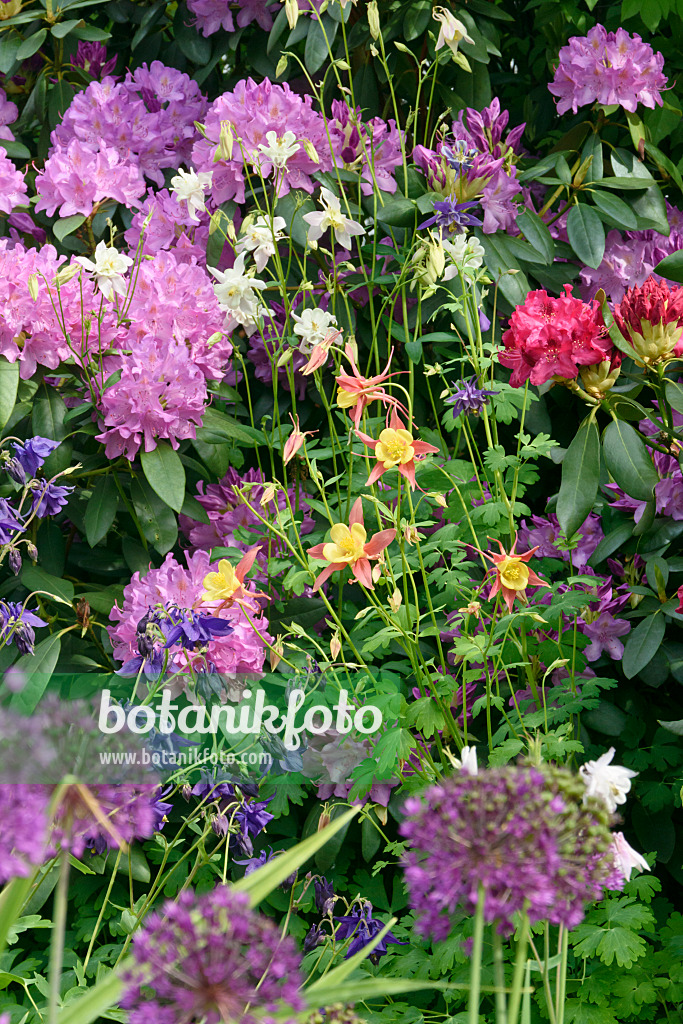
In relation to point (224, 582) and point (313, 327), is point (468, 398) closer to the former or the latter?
point (313, 327)

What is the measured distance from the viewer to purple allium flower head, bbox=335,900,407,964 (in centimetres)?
108

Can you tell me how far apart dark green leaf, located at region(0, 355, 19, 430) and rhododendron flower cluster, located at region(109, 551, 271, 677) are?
310 millimetres

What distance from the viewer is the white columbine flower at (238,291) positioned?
4.56ft

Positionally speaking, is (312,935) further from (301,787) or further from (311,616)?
(311,616)

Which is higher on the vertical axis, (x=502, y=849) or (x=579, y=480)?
(x=579, y=480)

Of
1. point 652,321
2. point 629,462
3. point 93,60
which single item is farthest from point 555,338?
point 93,60


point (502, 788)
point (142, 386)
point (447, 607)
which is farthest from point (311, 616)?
→ point (502, 788)

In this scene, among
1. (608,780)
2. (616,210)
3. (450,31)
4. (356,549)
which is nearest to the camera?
(608,780)

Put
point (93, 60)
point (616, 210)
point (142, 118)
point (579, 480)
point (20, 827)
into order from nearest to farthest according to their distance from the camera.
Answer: point (20, 827) → point (579, 480) → point (616, 210) → point (142, 118) → point (93, 60)

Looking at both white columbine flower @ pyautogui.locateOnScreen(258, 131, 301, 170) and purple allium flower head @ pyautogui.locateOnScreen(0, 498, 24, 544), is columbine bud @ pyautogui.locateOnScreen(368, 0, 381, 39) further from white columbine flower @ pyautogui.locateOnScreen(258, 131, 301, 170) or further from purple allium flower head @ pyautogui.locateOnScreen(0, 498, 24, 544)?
purple allium flower head @ pyautogui.locateOnScreen(0, 498, 24, 544)

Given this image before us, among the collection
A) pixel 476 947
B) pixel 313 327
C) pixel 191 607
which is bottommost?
pixel 476 947

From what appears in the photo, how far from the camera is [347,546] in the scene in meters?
1.08

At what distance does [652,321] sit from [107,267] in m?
0.82

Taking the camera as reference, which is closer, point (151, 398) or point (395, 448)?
point (395, 448)
